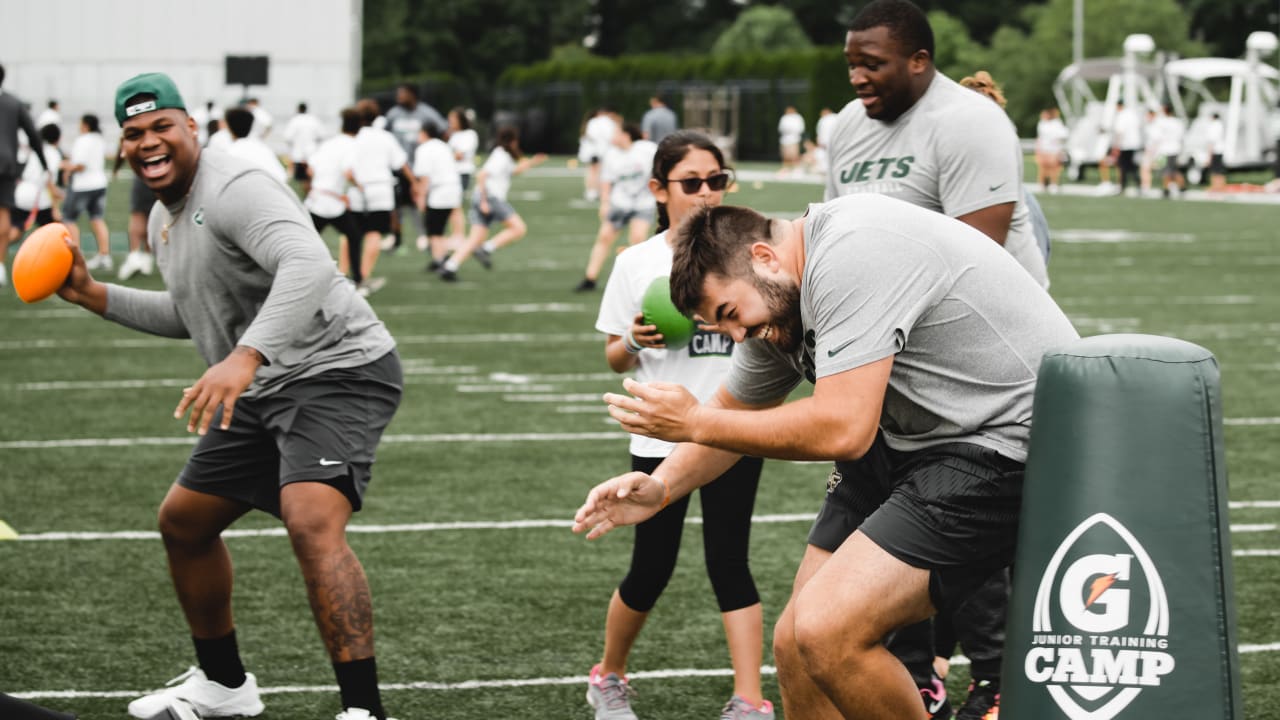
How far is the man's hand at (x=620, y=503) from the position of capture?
178 inches

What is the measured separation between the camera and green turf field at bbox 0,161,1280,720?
6.26 metres

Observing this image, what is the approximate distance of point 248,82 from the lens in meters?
31.9

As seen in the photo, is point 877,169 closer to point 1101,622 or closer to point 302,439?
point 302,439

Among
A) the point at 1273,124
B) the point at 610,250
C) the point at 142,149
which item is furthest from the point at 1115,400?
the point at 1273,124

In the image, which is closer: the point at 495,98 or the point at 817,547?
the point at 817,547

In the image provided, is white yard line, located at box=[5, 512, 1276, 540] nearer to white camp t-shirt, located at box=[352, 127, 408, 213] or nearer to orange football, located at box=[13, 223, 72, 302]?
orange football, located at box=[13, 223, 72, 302]

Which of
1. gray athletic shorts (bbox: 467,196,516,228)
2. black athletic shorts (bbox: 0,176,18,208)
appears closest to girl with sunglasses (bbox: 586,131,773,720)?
black athletic shorts (bbox: 0,176,18,208)

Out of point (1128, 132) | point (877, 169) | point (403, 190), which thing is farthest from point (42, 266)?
point (1128, 132)

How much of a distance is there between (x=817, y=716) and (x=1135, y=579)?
858 millimetres

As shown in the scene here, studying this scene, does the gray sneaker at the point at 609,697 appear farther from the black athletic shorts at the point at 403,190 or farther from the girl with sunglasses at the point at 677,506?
the black athletic shorts at the point at 403,190

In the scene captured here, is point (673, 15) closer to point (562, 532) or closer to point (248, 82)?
point (248, 82)

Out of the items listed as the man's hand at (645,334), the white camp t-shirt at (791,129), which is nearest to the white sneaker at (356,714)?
the man's hand at (645,334)

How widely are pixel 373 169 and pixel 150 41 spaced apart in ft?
136

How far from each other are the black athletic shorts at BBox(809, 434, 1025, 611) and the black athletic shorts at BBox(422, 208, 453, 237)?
16.2 meters
